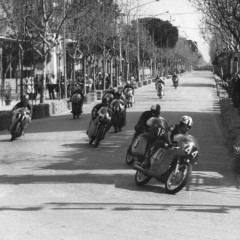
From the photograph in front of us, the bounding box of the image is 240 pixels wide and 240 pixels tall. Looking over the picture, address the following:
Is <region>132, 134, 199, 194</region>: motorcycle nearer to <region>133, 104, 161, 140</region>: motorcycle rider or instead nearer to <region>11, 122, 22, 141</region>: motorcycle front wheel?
<region>133, 104, 161, 140</region>: motorcycle rider

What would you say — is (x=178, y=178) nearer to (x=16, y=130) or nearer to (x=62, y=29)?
(x=16, y=130)

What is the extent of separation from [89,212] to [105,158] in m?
5.74

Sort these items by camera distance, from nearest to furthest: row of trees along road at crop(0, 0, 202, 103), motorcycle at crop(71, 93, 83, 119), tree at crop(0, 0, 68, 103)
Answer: motorcycle at crop(71, 93, 83, 119) < tree at crop(0, 0, 68, 103) < row of trees along road at crop(0, 0, 202, 103)

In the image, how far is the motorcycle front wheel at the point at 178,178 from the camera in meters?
9.88

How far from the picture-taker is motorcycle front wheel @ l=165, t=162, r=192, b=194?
32.4 feet

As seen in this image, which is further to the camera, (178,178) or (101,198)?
(178,178)

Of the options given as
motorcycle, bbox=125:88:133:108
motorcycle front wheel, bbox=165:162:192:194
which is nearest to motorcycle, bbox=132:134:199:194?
motorcycle front wheel, bbox=165:162:192:194

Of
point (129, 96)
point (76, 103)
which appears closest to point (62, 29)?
point (129, 96)

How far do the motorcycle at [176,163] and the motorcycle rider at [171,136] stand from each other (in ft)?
0.33

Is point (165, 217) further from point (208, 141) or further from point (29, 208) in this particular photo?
point (208, 141)

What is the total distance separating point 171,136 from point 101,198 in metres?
1.78

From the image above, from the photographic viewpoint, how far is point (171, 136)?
10578 mm

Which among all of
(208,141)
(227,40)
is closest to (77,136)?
(208,141)

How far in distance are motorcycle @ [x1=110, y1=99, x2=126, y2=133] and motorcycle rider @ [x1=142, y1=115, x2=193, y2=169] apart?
8982 millimetres
